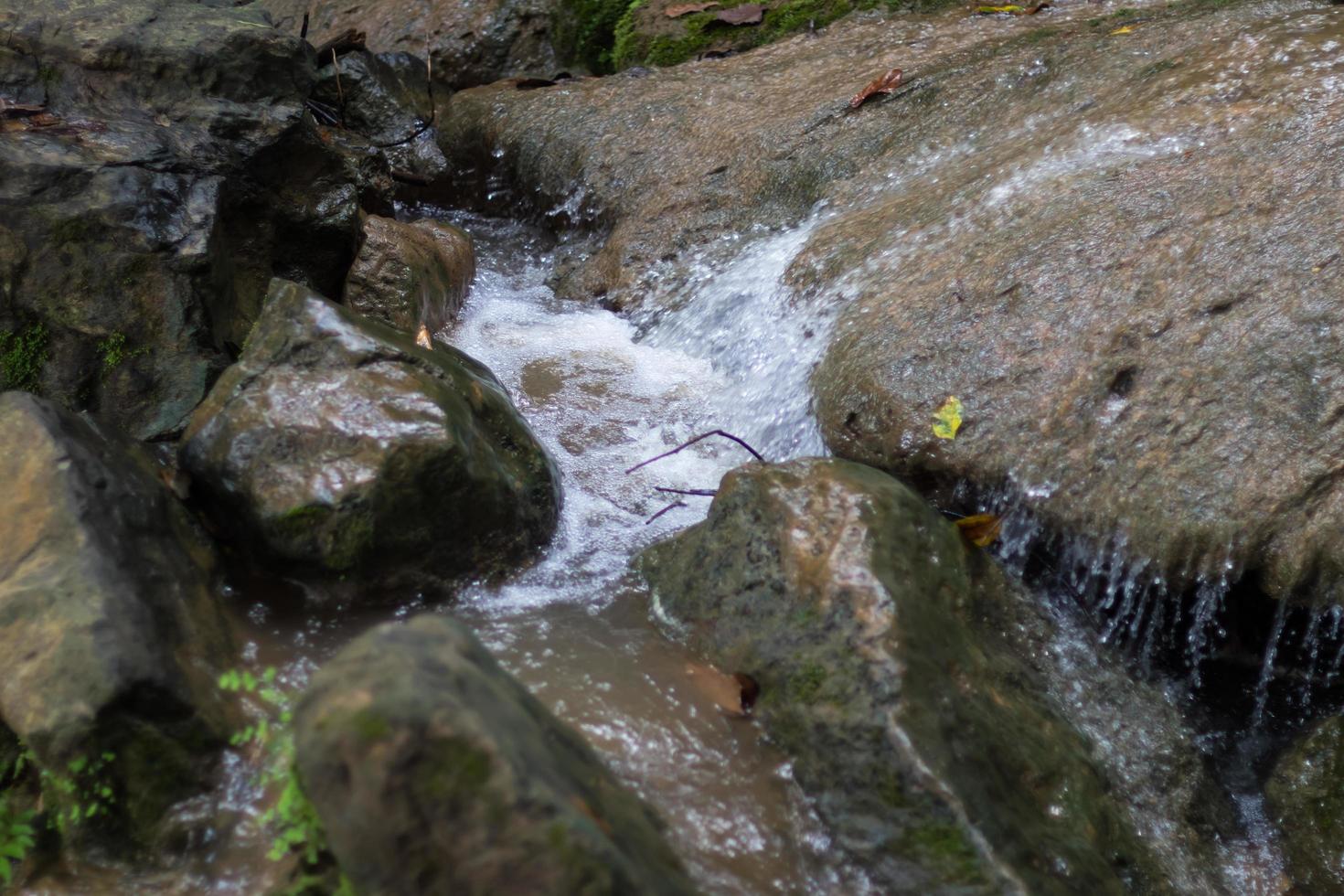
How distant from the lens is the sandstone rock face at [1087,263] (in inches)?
126

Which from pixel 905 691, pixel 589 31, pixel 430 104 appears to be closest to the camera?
pixel 905 691

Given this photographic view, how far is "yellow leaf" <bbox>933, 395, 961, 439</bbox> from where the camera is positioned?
3576mm

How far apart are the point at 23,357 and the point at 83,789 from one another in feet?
6.09

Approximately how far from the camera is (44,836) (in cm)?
243

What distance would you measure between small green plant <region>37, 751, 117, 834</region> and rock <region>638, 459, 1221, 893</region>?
4.83 feet

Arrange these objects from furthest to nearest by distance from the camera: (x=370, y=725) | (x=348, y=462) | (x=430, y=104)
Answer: (x=430, y=104) → (x=348, y=462) → (x=370, y=725)

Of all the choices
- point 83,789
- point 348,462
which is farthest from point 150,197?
point 83,789

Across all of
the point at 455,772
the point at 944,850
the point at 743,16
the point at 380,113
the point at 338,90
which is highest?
the point at 743,16

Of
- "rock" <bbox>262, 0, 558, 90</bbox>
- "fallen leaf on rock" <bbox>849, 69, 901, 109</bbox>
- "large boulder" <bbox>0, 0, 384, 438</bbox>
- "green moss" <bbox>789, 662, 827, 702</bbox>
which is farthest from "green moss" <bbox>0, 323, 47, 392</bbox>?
"rock" <bbox>262, 0, 558, 90</bbox>

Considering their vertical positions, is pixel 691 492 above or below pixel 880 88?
below

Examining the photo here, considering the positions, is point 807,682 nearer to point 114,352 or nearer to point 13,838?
point 13,838

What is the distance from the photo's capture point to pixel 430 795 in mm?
1752

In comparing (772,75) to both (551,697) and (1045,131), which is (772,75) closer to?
(1045,131)

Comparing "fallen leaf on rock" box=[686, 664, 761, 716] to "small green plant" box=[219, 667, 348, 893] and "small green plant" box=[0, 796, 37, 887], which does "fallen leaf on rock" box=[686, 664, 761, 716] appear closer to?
"small green plant" box=[219, 667, 348, 893]
